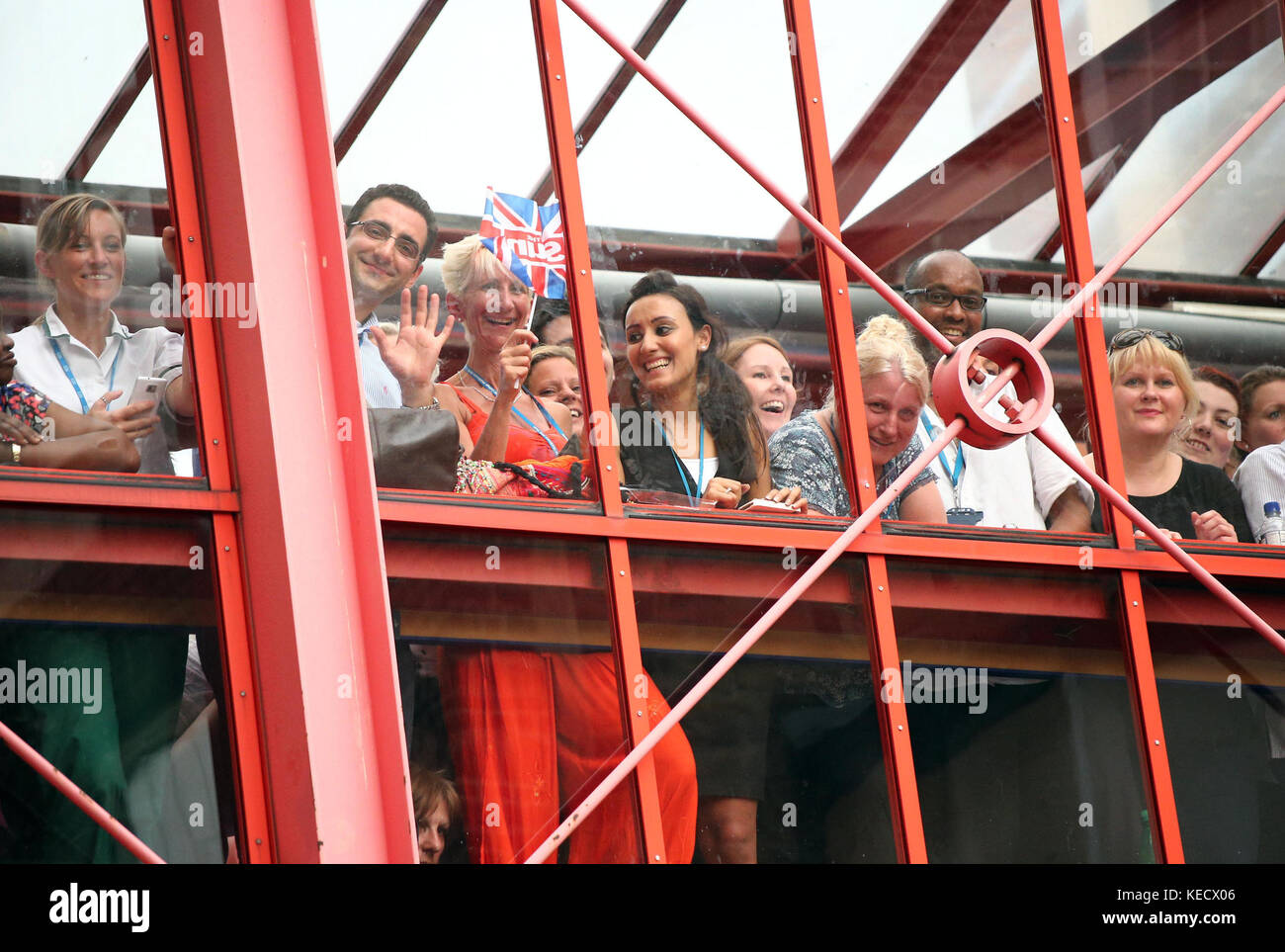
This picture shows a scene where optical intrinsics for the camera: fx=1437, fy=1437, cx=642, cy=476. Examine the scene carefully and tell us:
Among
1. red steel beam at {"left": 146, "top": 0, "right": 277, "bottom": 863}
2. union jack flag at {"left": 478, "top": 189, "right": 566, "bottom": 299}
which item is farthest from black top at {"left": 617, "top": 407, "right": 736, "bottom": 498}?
red steel beam at {"left": 146, "top": 0, "right": 277, "bottom": 863}

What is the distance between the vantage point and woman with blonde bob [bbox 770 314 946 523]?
5754 mm

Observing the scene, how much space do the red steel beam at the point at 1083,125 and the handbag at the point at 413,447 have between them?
77.4 inches

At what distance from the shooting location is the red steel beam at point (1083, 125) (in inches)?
241

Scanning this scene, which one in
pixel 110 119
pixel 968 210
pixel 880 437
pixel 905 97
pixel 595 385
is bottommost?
pixel 880 437

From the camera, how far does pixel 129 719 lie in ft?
15.8

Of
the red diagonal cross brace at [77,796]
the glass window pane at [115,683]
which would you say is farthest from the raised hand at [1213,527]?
the red diagonal cross brace at [77,796]

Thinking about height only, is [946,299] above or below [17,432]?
above

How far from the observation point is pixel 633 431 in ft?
18.3

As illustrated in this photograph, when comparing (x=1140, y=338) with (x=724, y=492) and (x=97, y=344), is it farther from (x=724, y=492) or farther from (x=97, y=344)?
(x=97, y=344)

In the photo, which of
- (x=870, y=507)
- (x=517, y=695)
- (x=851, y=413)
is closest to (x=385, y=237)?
(x=517, y=695)

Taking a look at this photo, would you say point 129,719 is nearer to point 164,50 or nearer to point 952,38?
point 164,50

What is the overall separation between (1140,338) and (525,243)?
281cm
